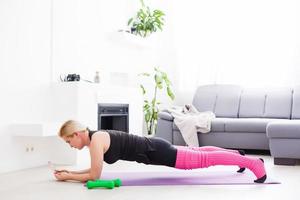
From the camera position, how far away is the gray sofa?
4266 millimetres

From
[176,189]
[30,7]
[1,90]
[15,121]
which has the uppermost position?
[30,7]

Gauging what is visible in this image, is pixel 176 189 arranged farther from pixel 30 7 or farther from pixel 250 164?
pixel 30 7

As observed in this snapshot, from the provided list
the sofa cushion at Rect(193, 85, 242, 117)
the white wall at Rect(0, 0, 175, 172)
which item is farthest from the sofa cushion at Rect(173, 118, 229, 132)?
the white wall at Rect(0, 0, 175, 172)

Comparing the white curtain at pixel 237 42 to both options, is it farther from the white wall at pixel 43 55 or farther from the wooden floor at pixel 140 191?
the wooden floor at pixel 140 191

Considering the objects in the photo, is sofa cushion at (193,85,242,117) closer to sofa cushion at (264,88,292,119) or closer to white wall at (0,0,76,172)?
sofa cushion at (264,88,292,119)

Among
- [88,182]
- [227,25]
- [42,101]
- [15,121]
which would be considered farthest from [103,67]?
[88,182]

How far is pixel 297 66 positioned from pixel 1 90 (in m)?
4.10

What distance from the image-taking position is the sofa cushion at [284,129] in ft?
13.8

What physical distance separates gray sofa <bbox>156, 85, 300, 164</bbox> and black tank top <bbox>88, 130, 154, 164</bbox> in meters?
1.78

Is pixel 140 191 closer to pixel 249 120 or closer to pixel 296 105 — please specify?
pixel 249 120

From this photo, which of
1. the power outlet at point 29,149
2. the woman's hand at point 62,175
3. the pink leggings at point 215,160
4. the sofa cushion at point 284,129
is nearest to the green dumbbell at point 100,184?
the woman's hand at point 62,175

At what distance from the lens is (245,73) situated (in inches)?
248

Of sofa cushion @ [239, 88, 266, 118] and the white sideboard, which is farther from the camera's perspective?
sofa cushion @ [239, 88, 266, 118]

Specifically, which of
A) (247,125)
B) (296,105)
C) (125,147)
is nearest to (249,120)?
(247,125)
